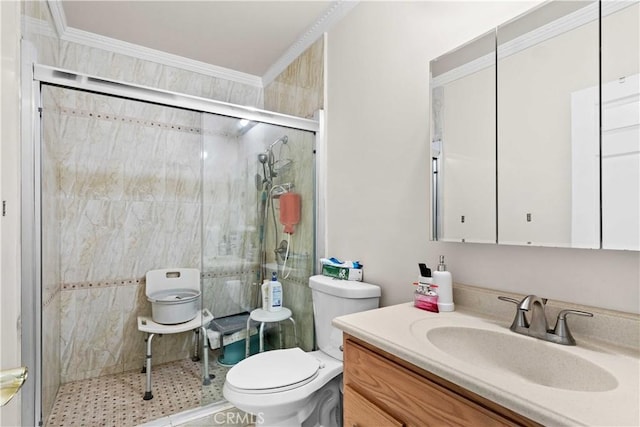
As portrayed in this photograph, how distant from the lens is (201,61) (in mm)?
2680

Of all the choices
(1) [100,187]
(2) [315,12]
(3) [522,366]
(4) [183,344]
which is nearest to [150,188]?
(1) [100,187]

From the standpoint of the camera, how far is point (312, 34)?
2203 mm

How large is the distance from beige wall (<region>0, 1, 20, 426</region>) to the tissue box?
133 cm

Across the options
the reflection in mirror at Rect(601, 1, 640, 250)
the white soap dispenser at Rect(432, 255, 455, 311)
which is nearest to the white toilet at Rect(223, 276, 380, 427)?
the white soap dispenser at Rect(432, 255, 455, 311)

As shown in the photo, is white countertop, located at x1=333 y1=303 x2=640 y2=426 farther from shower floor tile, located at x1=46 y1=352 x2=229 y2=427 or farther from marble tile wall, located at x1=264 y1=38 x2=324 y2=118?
marble tile wall, located at x1=264 y1=38 x2=324 y2=118

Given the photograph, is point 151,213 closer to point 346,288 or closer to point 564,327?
point 346,288

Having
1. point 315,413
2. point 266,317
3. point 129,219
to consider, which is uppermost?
point 129,219

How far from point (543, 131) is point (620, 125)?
0.60 ft

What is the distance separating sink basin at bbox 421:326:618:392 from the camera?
0.77m

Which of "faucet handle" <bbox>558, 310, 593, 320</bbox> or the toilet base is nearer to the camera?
"faucet handle" <bbox>558, 310, 593, 320</bbox>

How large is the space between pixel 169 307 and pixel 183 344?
1.93 ft

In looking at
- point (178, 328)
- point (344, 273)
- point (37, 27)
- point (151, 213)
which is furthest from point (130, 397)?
point (37, 27)

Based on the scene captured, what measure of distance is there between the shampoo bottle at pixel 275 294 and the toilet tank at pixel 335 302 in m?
0.37

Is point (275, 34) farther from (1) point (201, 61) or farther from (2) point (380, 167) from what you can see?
(2) point (380, 167)
